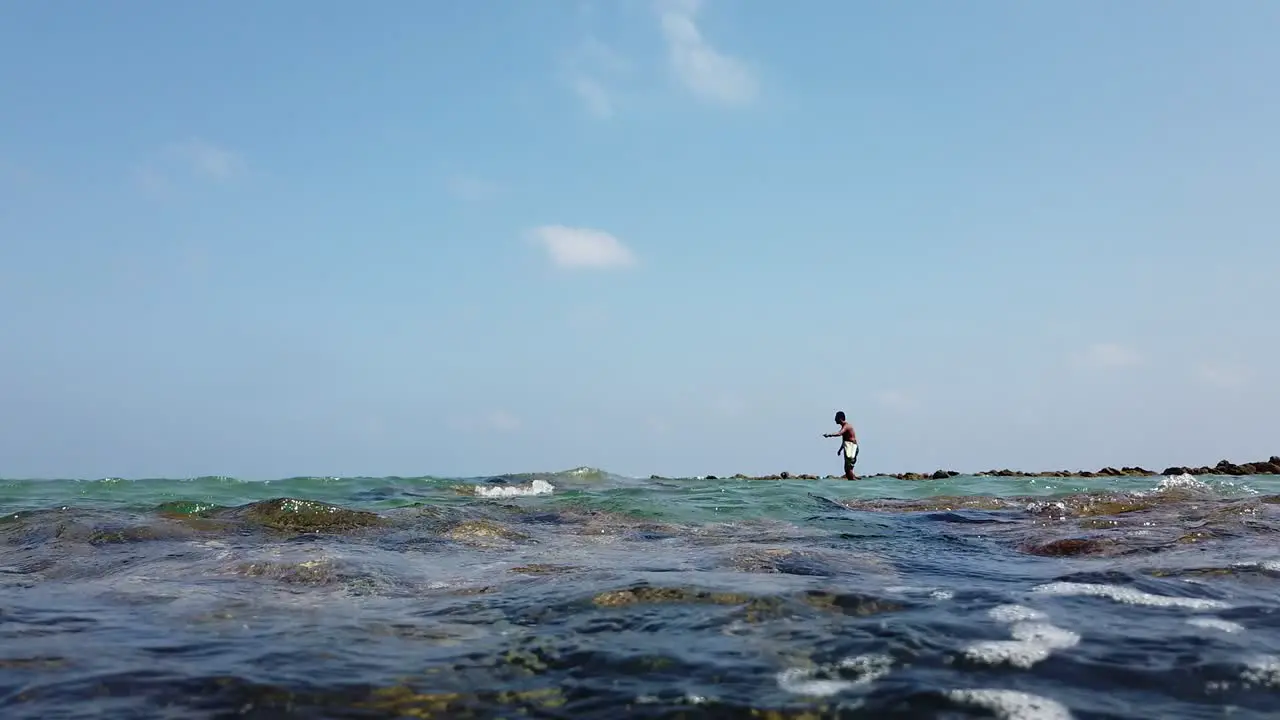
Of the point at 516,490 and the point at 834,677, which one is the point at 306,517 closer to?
the point at 516,490

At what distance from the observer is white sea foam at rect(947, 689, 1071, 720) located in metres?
3.61

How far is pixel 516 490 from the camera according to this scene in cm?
2080

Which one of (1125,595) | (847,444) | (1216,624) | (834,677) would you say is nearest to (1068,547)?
(1125,595)

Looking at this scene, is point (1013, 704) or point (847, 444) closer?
point (1013, 704)

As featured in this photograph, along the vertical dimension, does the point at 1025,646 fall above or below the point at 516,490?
below

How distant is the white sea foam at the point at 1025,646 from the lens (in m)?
4.32

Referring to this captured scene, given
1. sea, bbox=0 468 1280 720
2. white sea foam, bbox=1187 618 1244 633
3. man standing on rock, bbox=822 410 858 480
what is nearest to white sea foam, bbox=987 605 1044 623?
sea, bbox=0 468 1280 720

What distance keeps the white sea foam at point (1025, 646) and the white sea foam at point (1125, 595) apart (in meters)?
1.11

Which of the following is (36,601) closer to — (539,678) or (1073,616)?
(539,678)

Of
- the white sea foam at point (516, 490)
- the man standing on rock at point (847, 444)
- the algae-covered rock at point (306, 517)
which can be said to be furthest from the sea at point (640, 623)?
the man standing on rock at point (847, 444)

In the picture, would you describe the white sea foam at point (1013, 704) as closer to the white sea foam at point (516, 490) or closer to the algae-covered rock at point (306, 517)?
the algae-covered rock at point (306, 517)

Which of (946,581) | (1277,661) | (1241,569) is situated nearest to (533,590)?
Answer: (946,581)

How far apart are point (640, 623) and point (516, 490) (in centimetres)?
1608

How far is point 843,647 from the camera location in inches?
178
